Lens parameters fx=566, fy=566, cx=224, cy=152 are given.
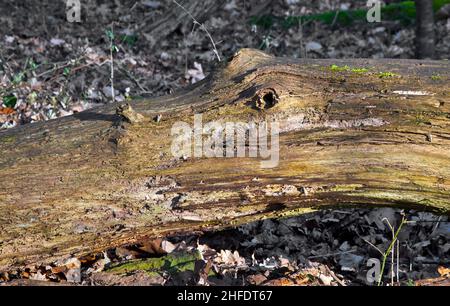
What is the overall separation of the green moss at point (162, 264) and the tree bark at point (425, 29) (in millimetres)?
5341

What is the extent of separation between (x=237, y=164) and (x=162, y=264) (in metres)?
0.96

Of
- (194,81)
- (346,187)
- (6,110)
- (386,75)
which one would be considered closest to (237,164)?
(346,187)

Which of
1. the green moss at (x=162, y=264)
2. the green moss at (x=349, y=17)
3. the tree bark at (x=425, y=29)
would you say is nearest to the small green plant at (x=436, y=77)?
the green moss at (x=162, y=264)

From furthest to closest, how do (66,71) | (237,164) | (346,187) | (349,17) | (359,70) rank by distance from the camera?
(349,17) < (66,71) < (359,70) < (346,187) < (237,164)

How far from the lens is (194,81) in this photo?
7984mm

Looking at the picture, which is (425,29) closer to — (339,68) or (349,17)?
(349,17)

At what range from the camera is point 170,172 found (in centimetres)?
384

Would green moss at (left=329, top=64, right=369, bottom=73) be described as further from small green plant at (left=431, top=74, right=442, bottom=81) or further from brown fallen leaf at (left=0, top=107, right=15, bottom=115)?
brown fallen leaf at (left=0, top=107, right=15, bottom=115)

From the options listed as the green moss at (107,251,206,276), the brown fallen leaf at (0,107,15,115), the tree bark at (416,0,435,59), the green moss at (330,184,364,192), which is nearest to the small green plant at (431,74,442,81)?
the green moss at (330,184,364,192)

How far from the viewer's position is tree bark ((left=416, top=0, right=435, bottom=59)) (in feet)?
26.0

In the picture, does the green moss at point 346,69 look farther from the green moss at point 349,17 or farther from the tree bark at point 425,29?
the green moss at point 349,17
